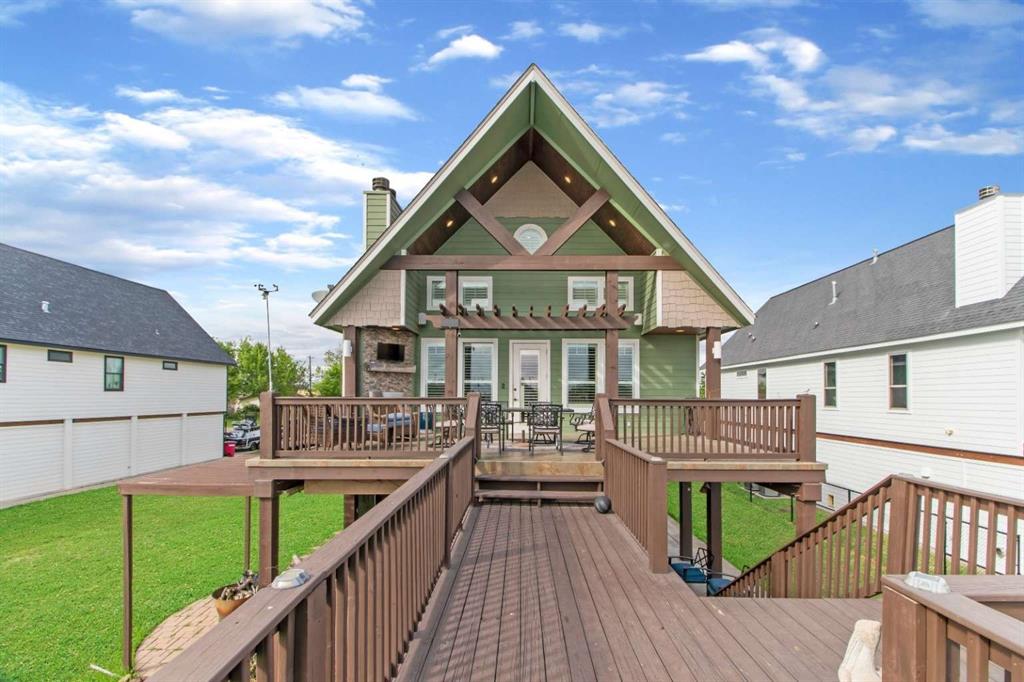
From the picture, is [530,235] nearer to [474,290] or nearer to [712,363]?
[474,290]

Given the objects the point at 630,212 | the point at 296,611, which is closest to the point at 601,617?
the point at 296,611

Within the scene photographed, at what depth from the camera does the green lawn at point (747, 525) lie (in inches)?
469

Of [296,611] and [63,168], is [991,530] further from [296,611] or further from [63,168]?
[63,168]

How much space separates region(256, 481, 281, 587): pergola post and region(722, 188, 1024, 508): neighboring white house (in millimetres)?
11966

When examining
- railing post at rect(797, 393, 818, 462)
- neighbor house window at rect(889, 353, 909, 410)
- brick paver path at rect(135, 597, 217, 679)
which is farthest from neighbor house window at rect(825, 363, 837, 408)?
brick paver path at rect(135, 597, 217, 679)

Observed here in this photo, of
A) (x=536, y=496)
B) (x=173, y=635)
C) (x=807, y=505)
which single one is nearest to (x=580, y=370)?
(x=536, y=496)

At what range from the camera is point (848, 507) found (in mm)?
4598

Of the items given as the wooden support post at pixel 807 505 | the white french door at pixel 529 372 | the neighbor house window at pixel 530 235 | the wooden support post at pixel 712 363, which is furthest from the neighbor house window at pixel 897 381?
the neighbor house window at pixel 530 235

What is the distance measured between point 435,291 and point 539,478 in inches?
234

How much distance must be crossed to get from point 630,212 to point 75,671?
11504 millimetres

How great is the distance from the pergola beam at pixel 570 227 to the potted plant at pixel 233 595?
23.5ft

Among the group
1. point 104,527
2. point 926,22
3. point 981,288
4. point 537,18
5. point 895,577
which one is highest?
point 926,22

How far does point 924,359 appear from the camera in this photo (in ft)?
43.1

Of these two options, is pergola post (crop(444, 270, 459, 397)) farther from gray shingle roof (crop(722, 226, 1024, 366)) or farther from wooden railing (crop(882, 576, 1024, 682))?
gray shingle roof (crop(722, 226, 1024, 366))
